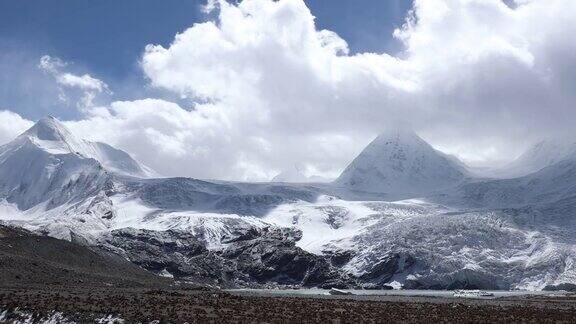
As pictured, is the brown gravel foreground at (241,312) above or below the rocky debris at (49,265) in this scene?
below

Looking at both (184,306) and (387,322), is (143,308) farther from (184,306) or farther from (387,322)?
(387,322)

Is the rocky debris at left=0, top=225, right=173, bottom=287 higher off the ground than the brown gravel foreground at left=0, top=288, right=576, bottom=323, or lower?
higher

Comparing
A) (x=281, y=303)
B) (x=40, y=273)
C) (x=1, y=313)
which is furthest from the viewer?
(x=40, y=273)

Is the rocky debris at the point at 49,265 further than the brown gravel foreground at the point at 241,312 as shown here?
Yes

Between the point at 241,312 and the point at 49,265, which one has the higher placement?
the point at 49,265

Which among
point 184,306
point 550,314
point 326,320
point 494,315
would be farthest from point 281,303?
point 550,314

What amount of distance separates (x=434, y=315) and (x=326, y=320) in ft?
44.4

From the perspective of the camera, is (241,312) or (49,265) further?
(49,265)

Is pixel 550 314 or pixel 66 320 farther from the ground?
pixel 550 314

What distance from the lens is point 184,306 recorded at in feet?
216

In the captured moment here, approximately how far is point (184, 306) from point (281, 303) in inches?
552

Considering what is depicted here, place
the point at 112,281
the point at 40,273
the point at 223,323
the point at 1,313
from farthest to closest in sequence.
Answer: the point at 112,281 < the point at 40,273 < the point at 1,313 < the point at 223,323

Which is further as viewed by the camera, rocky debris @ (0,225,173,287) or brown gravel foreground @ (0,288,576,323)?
rocky debris @ (0,225,173,287)

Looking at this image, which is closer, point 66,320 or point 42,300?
point 66,320
